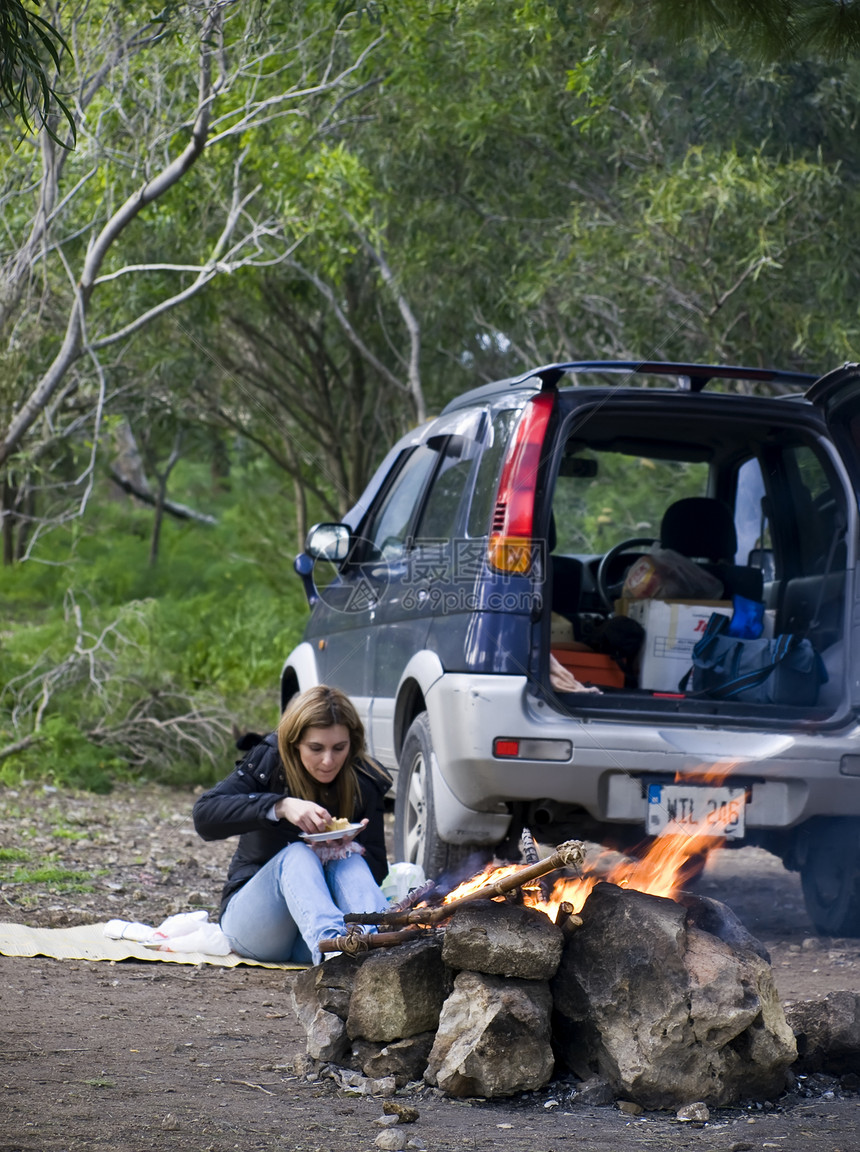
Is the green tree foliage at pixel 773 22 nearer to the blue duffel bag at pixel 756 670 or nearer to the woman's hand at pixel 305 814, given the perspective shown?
the blue duffel bag at pixel 756 670

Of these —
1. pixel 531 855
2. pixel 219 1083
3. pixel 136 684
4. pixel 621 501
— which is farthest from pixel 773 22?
pixel 621 501

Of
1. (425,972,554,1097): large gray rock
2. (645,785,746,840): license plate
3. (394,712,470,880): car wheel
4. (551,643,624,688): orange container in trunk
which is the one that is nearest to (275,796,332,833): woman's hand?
(394,712,470,880): car wheel

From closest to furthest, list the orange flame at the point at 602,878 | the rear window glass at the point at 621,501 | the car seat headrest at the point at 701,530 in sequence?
the orange flame at the point at 602,878 < the car seat headrest at the point at 701,530 < the rear window glass at the point at 621,501

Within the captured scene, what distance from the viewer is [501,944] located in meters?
3.51

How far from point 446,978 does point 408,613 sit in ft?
7.83

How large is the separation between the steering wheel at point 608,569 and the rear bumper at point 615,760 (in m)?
1.95

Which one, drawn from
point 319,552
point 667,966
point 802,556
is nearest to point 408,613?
point 319,552

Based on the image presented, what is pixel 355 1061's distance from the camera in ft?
12.0

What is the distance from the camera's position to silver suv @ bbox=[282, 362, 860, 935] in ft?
Answer: 16.3

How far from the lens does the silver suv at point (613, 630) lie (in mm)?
4953

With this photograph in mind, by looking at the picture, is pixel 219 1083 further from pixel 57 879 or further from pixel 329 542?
pixel 329 542

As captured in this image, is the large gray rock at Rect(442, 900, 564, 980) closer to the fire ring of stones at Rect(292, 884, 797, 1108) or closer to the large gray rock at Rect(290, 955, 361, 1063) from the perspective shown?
the fire ring of stones at Rect(292, 884, 797, 1108)

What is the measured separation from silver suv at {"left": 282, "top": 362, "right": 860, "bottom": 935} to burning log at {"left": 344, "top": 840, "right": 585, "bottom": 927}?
3.68 feet

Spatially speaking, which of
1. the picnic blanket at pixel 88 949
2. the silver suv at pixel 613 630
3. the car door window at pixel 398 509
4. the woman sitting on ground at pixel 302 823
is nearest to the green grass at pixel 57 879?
the picnic blanket at pixel 88 949
